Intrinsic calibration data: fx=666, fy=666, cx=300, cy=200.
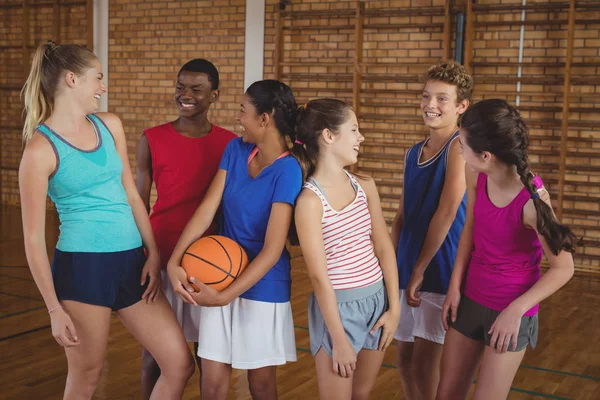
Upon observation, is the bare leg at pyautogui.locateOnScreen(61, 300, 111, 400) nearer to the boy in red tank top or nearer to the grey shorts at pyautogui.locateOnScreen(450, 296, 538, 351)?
the boy in red tank top

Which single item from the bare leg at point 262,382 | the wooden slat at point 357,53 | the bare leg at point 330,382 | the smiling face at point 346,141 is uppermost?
the wooden slat at point 357,53

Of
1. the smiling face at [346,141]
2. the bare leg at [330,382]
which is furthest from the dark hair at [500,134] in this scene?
the bare leg at [330,382]

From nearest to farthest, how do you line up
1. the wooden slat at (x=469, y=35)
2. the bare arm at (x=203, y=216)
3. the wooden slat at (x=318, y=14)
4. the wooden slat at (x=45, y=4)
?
the bare arm at (x=203, y=216) → the wooden slat at (x=469, y=35) → the wooden slat at (x=318, y=14) → the wooden slat at (x=45, y=4)

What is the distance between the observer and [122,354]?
12.8 ft

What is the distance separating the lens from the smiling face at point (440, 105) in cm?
247

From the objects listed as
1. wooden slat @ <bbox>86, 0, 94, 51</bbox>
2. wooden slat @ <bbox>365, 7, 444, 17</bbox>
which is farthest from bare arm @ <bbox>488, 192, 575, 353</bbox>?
wooden slat @ <bbox>86, 0, 94, 51</bbox>

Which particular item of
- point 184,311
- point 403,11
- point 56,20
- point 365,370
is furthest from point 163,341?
point 56,20

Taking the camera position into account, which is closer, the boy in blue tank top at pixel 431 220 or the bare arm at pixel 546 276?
the bare arm at pixel 546 276

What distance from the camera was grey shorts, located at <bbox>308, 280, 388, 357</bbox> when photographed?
211 centimetres

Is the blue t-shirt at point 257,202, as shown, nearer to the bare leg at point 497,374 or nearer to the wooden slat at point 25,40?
the bare leg at point 497,374

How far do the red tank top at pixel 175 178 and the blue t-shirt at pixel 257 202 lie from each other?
11.8 inches

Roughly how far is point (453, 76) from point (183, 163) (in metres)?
1.08

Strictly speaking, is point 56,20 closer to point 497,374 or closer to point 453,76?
point 453,76

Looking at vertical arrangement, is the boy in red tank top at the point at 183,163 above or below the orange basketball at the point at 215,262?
above
